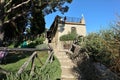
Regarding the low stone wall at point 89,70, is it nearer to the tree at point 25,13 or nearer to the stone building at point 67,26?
the tree at point 25,13

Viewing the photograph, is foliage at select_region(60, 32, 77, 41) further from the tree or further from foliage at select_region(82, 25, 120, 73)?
foliage at select_region(82, 25, 120, 73)

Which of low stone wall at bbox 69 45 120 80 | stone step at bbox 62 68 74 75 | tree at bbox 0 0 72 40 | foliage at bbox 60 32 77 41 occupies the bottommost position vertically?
stone step at bbox 62 68 74 75

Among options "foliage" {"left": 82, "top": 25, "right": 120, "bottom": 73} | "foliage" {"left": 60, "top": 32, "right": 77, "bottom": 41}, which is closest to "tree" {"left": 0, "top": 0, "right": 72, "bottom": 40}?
"foliage" {"left": 60, "top": 32, "right": 77, "bottom": 41}

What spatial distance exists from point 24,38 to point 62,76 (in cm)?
2175

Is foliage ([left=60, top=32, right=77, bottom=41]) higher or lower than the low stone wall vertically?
higher

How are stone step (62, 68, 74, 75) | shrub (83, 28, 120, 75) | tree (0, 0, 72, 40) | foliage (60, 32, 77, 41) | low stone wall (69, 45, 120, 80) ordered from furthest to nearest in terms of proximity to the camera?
foliage (60, 32, 77, 41) → tree (0, 0, 72, 40) → stone step (62, 68, 74, 75) → low stone wall (69, 45, 120, 80) → shrub (83, 28, 120, 75)

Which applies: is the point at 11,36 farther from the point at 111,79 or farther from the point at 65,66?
the point at 111,79

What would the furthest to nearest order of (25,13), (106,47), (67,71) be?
1. (25,13)
2. (67,71)
3. (106,47)

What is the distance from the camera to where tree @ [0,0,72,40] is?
22984mm

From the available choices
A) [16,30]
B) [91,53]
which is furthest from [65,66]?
[16,30]

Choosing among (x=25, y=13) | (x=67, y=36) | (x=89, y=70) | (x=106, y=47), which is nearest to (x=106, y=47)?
(x=106, y=47)

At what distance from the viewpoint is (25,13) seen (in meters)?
24.5

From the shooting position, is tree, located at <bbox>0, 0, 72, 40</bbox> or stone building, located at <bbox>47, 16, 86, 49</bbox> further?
stone building, located at <bbox>47, 16, 86, 49</bbox>

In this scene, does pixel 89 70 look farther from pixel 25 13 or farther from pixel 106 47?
pixel 25 13
